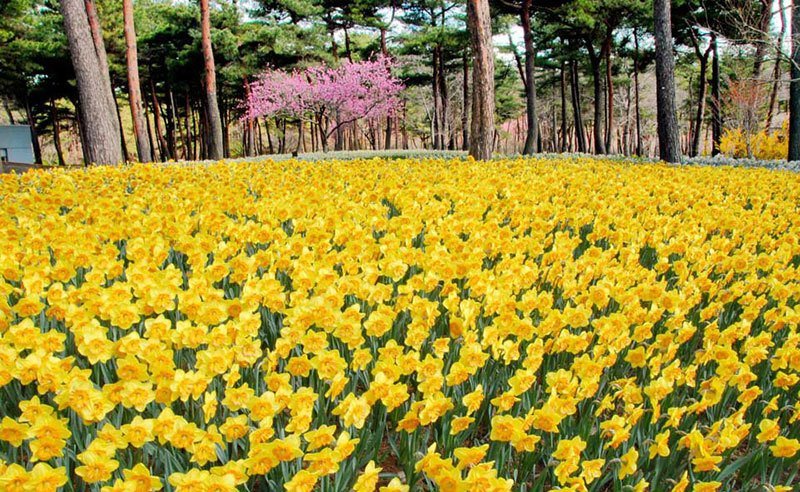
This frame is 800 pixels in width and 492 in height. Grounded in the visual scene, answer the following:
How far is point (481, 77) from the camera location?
10.9m

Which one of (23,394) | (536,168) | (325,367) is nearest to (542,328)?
(325,367)

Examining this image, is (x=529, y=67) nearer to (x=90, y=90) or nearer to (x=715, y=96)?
(x=715, y=96)

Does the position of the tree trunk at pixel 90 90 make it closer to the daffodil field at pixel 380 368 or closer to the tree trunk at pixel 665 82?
the daffodil field at pixel 380 368

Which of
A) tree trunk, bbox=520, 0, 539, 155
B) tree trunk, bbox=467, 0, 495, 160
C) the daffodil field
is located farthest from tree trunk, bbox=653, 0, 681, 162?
the daffodil field

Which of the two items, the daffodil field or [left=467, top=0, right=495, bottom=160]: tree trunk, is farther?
[left=467, top=0, right=495, bottom=160]: tree trunk

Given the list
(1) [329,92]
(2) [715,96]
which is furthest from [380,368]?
(2) [715,96]

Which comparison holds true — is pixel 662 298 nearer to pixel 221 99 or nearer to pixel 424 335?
pixel 424 335

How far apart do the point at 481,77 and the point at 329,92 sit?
17181mm

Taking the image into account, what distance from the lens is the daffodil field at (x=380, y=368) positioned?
4.79 feet

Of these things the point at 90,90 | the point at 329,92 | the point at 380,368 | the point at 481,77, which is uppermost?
the point at 329,92

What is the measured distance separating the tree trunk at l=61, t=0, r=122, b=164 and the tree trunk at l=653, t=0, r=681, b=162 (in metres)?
10.7

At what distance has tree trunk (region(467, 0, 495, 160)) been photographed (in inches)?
426

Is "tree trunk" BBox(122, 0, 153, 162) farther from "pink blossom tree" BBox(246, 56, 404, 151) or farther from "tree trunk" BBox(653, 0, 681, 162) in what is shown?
"tree trunk" BBox(653, 0, 681, 162)

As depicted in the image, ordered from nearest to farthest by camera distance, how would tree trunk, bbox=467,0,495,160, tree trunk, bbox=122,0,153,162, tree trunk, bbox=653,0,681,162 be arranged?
tree trunk, bbox=467,0,495,160
tree trunk, bbox=653,0,681,162
tree trunk, bbox=122,0,153,162
